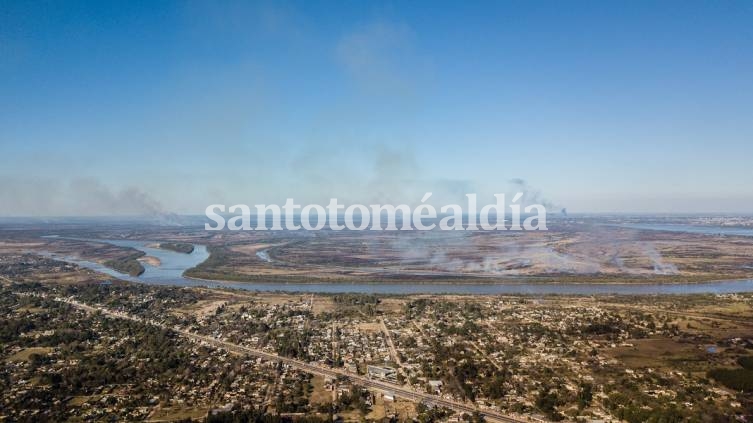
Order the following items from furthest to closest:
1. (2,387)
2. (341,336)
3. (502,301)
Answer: (502,301) < (341,336) < (2,387)

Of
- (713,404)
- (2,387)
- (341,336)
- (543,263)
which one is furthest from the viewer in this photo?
(543,263)

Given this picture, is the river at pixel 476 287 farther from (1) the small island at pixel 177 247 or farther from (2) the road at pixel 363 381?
(1) the small island at pixel 177 247

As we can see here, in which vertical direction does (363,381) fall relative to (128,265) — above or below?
below

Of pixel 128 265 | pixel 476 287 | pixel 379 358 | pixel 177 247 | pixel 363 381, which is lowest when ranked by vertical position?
pixel 363 381

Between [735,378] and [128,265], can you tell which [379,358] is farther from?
[128,265]

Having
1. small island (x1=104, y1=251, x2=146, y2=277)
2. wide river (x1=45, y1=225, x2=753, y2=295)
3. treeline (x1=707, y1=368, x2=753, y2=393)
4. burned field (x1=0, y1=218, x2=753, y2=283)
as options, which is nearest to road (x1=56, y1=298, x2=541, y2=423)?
treeline (x1=707, y1=368, x2=753, y2=393)

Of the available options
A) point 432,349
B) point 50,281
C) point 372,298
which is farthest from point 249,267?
point 432,349

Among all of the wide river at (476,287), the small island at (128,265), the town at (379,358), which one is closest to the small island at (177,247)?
the small island at (128,265)

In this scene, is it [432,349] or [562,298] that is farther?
[562,298]

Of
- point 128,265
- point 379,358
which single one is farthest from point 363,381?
point 128,265

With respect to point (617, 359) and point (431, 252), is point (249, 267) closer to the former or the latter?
point (431, 252)

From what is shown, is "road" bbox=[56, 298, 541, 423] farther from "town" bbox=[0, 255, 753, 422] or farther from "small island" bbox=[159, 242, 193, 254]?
"small island" bbox=[159, 242, 193, 254]
